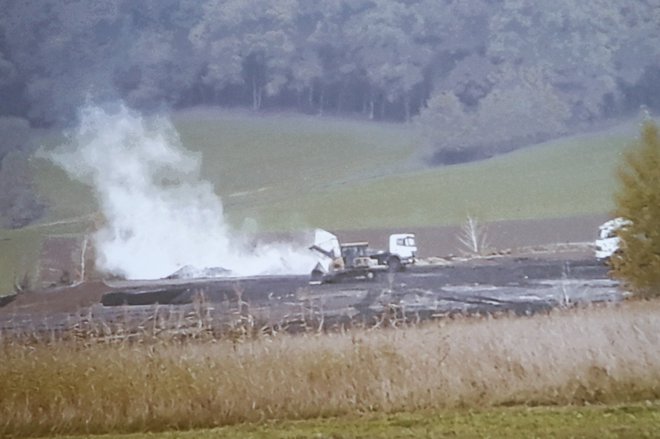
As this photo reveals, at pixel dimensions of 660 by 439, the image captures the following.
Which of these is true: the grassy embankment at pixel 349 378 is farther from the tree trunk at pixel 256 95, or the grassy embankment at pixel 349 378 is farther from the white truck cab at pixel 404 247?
the tree trunk at pixel 256 95

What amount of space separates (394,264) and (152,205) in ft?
5.32

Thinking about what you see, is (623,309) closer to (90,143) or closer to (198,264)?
(198,264)

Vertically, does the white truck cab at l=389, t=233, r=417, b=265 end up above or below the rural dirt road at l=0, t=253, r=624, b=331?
above

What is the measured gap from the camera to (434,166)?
5.78 m

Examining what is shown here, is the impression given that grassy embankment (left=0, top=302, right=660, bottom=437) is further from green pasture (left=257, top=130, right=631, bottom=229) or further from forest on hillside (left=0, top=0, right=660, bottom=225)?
forest on hillside (left=0, top=0, right=660, bottom=225)

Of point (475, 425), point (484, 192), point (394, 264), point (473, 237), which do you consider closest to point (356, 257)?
point (394, 264)

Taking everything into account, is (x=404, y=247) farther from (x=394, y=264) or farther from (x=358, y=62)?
(x=358, y=62)

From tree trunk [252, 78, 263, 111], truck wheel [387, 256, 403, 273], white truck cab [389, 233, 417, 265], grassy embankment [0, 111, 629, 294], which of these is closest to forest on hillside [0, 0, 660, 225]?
tree trunk [252, 78, 263, 111]

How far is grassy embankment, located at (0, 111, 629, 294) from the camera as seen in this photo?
18.4ft

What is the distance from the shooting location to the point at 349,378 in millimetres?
5180

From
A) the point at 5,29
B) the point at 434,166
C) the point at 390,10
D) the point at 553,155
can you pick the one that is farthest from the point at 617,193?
the point at 5,29

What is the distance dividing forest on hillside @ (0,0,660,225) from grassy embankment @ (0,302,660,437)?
1.33 meters

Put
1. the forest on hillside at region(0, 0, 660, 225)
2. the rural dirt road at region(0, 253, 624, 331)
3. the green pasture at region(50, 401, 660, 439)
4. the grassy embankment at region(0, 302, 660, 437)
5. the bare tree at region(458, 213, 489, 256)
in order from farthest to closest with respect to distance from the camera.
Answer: the forest on hillside at region(0, 0, 660, 225) → the bare tree at region(458, 213, 489, 256) → the rural dirt road at region(0, 253, 624, 331) → the grassy embankment at region(0, 302, 660, 437) → the green pasture at region(50, 401, 660, 439)

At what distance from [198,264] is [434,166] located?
1690mm
